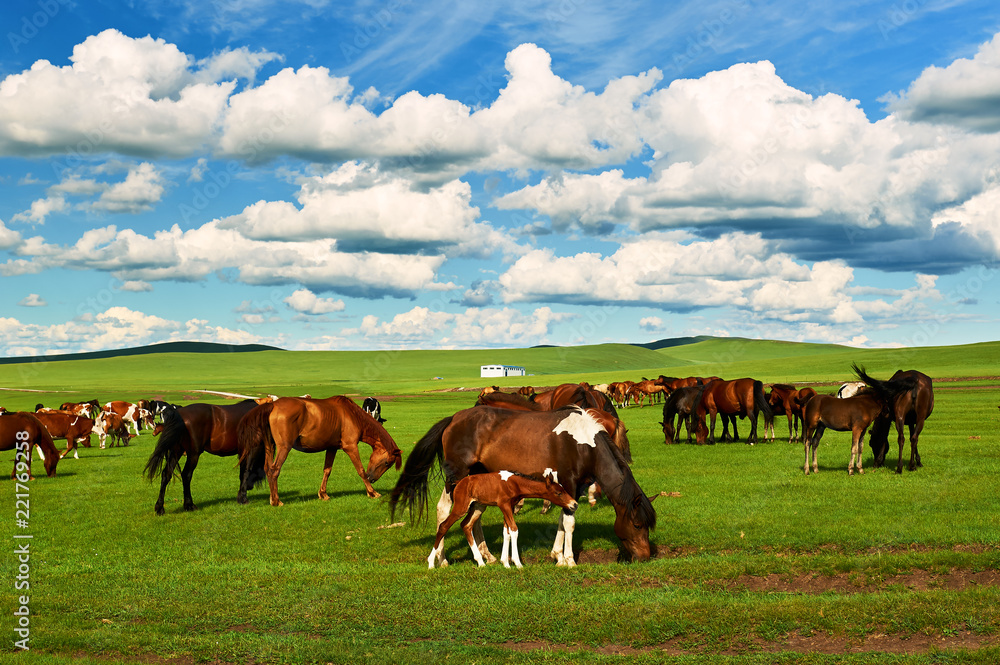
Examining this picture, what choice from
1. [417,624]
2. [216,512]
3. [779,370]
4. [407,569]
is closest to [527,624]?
[417,624]

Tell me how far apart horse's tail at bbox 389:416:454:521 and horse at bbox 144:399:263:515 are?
6.26 meters

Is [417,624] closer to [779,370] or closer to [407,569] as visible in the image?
[407,569]

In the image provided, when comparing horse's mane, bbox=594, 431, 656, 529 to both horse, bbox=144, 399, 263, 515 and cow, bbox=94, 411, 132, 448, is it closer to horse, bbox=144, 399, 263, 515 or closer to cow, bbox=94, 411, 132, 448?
horse, bbox=144, 399, 263, 515

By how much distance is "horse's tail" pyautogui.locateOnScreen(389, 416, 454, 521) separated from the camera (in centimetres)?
1239

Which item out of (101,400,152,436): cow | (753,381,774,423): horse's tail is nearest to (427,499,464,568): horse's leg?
(753,381,774,423): horse's tail

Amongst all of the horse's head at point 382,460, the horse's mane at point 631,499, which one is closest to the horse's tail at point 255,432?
the horse's head at point 382,460

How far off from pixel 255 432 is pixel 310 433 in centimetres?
130

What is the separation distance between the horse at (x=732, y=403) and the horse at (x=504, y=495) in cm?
1780

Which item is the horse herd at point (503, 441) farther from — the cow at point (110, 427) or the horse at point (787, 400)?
the cow at point (110, 427)

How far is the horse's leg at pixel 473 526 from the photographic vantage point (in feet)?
35.6

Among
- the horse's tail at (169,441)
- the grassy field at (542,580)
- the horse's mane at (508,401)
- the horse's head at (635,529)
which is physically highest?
the horse's mane at (508,401)

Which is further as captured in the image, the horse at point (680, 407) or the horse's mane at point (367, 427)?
the horse at point (680, 407)

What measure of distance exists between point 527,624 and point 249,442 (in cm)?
1108

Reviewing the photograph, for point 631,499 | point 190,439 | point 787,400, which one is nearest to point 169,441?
point 190,439
